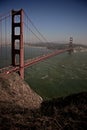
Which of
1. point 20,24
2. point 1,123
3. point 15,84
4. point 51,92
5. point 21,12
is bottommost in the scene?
point 51,92

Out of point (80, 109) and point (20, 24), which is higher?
point (20, 24)

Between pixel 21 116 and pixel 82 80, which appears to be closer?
pixel 21 116

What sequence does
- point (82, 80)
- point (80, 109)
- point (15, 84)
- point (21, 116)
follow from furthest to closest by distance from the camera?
point (82, 80)
point (15, 84)
point (80, 109)
point (21, 116)

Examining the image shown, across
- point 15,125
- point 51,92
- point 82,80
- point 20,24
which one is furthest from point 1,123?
point 82,80

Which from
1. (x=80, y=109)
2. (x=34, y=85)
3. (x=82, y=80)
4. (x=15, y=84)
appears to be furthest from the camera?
(x=82, y=80)

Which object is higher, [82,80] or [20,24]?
[20,24]

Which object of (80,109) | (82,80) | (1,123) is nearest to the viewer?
(1,123)

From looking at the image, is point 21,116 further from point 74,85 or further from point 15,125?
point 74,85

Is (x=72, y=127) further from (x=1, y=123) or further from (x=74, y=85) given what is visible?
(x=74, y=85)

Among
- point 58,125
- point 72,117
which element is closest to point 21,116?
point 58,125
